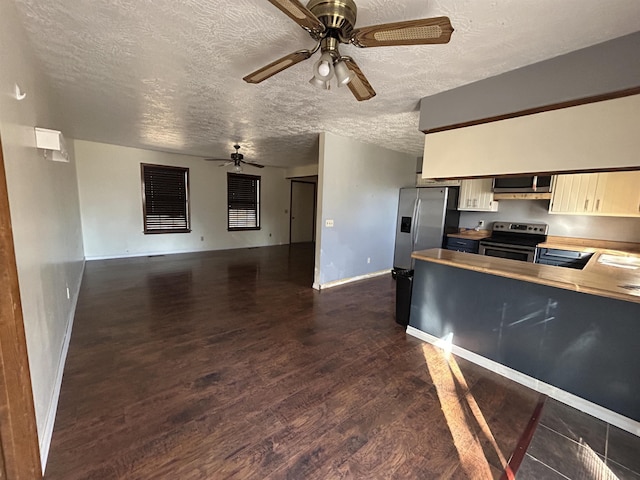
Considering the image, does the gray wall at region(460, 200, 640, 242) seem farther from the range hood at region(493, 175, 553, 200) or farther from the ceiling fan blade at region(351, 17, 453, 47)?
the ceiling fan blade at region(351, 17, 453, 47)

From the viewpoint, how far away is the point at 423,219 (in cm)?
522

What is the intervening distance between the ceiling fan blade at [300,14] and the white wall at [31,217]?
4.33 feet

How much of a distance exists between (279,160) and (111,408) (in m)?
6.12

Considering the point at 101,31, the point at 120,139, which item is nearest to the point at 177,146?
the point at 120,139

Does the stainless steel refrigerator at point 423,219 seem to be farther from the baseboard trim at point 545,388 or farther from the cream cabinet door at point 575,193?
the baseboard trim at point 545,388

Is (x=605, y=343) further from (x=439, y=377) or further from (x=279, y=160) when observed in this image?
(x=279, y=160)

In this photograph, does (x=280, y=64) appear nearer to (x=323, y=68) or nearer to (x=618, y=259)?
(x=323, y=68)

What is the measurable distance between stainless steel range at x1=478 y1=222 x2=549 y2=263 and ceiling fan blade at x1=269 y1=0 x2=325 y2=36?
4198 mm

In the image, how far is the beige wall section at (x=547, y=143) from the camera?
1.83 meters

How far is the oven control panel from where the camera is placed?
434cm

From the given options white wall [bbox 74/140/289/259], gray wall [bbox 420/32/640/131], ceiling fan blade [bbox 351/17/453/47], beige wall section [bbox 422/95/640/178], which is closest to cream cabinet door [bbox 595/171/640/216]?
beige wall section [bbox 422/95/640/178]

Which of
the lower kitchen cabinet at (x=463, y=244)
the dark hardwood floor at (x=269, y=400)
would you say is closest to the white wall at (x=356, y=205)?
the lower kitchen cabinet at (x=463, y=244)

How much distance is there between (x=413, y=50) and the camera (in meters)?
1.91

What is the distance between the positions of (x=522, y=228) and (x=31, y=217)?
586 centimetres
